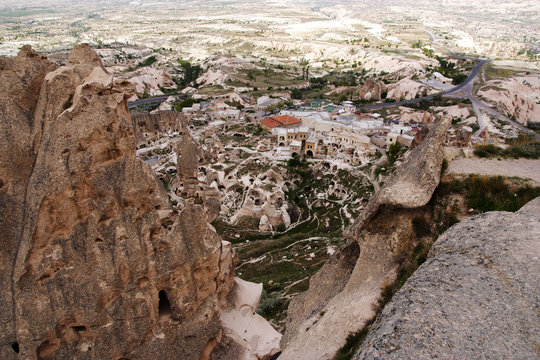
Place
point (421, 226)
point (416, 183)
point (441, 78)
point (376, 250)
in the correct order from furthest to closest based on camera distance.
A: point (441, 78), point (376, 250), point (416, 183), point (421, 226)

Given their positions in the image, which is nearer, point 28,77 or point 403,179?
point 28,77

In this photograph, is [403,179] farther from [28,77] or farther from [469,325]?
[28,77]

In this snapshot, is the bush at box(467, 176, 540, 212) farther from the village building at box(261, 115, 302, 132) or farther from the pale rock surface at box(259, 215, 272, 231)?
the village building at box(261, 115, 302, 132)

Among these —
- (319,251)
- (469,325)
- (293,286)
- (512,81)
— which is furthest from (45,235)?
(512,81)

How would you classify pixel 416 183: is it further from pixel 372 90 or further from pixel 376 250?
pixel 372 90

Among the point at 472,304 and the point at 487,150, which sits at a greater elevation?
the point at 487,150

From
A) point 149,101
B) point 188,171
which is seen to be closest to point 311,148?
point 188,171
